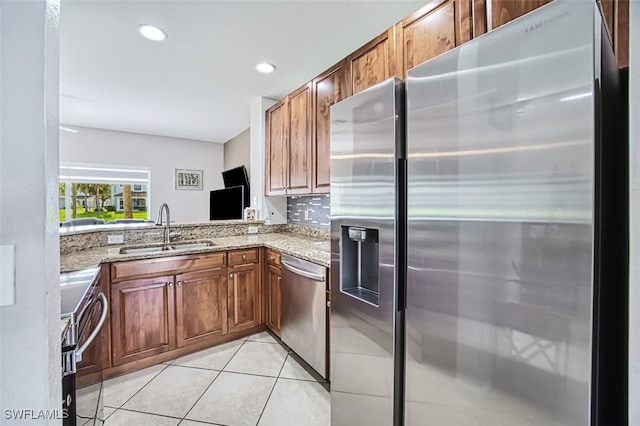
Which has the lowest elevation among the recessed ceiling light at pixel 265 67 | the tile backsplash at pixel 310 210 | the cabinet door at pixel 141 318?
the cabinet door at pixel 141 318

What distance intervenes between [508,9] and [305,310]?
2.01 metres

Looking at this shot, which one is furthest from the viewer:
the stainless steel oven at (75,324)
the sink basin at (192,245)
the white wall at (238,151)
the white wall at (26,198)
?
the white wall at (238,151)

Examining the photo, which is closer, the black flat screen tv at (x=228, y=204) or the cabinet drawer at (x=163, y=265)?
the cabinet drawer at (x=163, y=265)

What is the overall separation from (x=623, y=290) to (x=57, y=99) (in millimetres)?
1527

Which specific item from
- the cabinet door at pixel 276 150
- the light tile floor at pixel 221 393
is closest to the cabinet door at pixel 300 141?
the cabinet door at pixel 276 150

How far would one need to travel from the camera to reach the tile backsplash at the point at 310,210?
2959 millimetres

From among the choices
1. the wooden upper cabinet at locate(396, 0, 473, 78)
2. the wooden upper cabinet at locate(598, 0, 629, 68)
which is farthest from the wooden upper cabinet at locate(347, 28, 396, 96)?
the wooden upper cabinet at locate(598, 0, 629, 68)

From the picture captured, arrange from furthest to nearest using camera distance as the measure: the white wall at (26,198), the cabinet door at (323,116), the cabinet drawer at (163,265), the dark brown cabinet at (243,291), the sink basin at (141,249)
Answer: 1. the dark brown cabinet at (243,291)
2. the sink basin at (141,249)
3. the cabinet door at (323,116)
4. the cabinet drawer at (163,265)
5. the white wall at (26,198)

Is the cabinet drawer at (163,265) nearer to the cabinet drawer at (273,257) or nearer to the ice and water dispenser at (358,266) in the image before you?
the cabinet drawer at (273,257)

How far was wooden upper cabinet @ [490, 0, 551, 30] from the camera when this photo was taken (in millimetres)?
1155

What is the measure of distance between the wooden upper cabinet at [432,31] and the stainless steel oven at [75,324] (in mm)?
1875

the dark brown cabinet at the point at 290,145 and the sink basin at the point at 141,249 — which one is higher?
the dark brown cabinet at the point at 290,145

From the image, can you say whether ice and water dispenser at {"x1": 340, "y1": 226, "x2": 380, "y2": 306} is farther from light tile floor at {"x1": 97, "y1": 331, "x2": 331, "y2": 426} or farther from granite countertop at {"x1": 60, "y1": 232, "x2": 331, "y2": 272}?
light tile floor at {"x1": 97, "y1": 331, "x2": 331, "y2": 426}

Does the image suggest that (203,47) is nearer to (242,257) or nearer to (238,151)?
(242,257)
